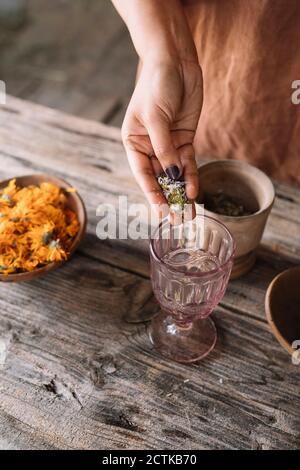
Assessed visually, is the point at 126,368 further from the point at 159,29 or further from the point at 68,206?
the point at 159,29

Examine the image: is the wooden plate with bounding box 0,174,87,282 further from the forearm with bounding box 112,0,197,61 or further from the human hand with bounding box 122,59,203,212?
the forearm with bounding box 112,0,197,61

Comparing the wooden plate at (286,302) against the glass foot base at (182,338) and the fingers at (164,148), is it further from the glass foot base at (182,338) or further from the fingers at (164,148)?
the fingers at (164,148)

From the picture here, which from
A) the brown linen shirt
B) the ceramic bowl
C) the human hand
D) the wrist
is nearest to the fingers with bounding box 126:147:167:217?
the human hand

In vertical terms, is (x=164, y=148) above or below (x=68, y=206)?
above

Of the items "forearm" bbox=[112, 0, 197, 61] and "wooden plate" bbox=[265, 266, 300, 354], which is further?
"forearm" bbox=[112, 0, 197, 61]

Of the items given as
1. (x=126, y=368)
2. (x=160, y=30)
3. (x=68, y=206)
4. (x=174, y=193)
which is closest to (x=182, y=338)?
(x=126, y=368)

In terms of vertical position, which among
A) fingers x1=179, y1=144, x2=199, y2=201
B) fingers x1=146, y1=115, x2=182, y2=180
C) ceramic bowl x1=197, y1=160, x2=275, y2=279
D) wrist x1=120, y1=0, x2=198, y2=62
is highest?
wrist x1=120, y1=0, x2=198, y2=62
